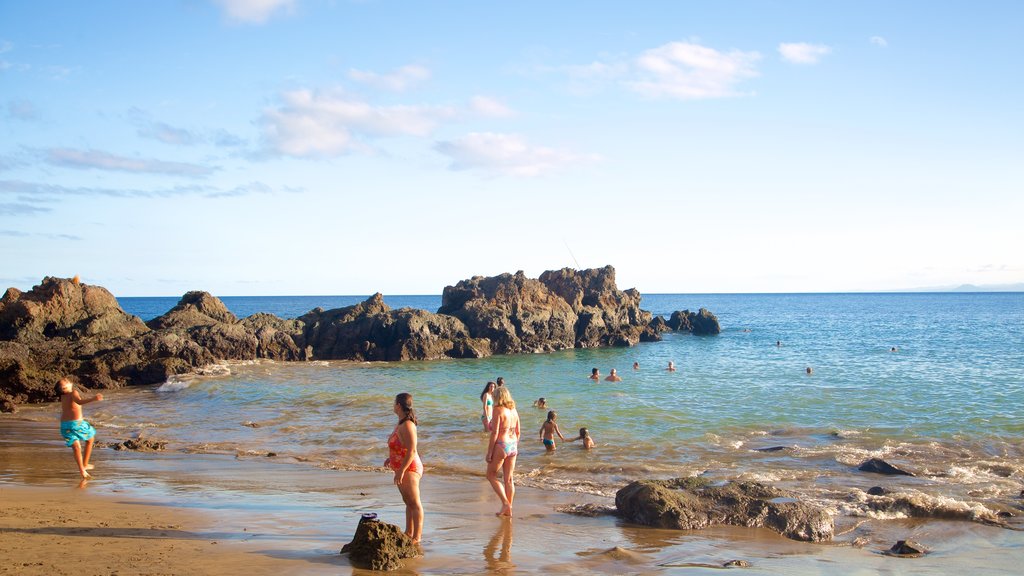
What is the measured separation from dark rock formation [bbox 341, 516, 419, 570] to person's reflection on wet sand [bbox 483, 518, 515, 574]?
771 millimetres

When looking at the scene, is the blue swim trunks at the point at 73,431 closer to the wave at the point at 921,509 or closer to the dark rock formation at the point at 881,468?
the wave at the point at 921,509

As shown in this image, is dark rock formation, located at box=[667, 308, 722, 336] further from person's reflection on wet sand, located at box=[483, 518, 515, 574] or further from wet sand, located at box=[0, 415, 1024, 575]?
person's reflection on wet sand, located at box=[483, 518, 515, 574]

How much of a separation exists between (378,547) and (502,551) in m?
1.49

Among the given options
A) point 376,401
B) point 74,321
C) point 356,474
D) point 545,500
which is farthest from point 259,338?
point 545,500

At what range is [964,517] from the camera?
31.4 ft

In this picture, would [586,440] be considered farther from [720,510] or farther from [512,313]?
[512,313]

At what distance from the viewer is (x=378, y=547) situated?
6.66 metres

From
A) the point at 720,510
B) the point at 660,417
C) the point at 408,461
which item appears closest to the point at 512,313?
the point at 660,417

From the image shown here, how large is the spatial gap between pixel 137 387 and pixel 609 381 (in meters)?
17.4

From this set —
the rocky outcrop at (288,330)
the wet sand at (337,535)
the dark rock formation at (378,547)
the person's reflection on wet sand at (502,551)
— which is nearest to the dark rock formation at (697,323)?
the rocky outcrop at (288,330)

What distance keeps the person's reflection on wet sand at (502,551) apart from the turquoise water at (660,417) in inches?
123

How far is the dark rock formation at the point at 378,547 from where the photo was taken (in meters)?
6.61

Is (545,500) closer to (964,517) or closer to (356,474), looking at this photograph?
(356,474)

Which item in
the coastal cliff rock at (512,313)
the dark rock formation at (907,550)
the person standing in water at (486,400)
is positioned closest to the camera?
the dark rock formation at (907,550)
